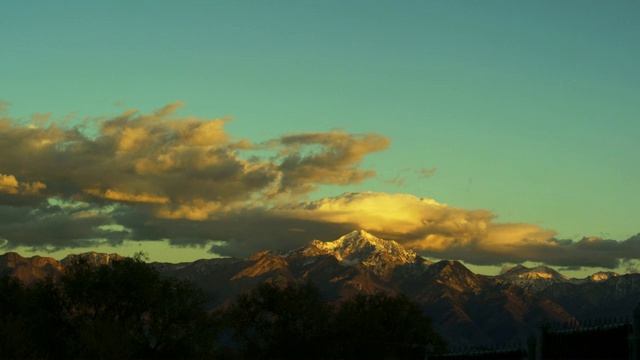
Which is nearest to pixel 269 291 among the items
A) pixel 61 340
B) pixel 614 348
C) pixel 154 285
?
pixel 154 285

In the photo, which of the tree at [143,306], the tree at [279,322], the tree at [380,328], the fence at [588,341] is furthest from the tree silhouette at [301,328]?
the fence at [588,341]

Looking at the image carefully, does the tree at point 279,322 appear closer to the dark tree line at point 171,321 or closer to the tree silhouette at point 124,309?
the dark tree line at point 171,321

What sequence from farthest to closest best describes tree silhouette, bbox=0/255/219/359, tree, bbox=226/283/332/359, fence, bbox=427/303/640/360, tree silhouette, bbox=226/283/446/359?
tree, bbox=226/283/332/359
tree silhouette, bbox=226/283/446/359
tree silhouette, bbox=0/255/219/359
fence, bbox=427/303/640/360

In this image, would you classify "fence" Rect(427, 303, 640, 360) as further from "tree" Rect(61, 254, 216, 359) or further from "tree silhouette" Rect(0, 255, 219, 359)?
"tree" Rect(61, 254, 216, 359)

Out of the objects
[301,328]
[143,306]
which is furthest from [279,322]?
[143,306]

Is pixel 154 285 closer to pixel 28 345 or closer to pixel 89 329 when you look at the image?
pixel 89 329

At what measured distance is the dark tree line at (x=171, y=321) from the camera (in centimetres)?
9944

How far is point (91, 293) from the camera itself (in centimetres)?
10712

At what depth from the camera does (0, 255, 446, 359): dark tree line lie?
326 ft

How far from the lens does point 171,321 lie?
344ft

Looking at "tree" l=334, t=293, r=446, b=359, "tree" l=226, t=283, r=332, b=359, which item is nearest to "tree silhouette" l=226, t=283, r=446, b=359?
"tree" l=226, t=283, r=332, b=359

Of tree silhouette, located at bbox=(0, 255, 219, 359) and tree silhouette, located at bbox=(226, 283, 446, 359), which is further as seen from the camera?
tree silhouette, located at bbox=(226, 283, 446, 359)

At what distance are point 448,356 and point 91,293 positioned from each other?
79604mm

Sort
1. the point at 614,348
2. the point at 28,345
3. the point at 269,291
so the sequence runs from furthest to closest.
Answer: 1. the point at 269,291
2. the point at 28,345
3. the point at 614,348
